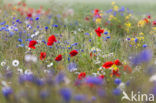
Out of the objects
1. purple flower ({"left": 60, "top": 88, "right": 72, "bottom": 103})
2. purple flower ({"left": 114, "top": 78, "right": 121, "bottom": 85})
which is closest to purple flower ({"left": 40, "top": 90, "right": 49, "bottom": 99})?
purple flower ({"left": 60, "top": 88, "right": 72, "bottom": 103})

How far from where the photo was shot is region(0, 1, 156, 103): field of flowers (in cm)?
153

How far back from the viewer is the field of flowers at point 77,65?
5.03 ft

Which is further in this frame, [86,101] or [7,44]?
[7,44]

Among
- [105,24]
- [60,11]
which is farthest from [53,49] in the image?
[60,11]

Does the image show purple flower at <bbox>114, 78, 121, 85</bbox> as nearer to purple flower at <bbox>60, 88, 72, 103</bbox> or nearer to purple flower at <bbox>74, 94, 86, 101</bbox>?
purple flower at <bbox>74, 94, 86, 101</bbox>

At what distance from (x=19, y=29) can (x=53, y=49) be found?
119 cm

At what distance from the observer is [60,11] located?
730 centimetres

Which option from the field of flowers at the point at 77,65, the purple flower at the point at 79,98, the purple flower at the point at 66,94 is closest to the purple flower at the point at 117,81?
the field of flowers at the point at 77,65

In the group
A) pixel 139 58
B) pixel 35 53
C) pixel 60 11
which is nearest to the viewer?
pixel 139 58

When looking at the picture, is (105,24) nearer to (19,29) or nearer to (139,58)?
(19,29)

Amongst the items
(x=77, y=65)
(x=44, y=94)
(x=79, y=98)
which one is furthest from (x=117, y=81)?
(x=77, y=65)

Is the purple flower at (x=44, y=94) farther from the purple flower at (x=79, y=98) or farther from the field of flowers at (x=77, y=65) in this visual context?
the purple flower at (x=79, y=98)

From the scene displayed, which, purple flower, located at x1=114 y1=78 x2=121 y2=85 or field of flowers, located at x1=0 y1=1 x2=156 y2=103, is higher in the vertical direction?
field of flowers, located at x1=0 y1=1 x2=156 y2=103

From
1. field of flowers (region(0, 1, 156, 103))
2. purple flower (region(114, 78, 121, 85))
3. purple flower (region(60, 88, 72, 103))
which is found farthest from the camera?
purple flower (region(114, 78, 121, 85))
